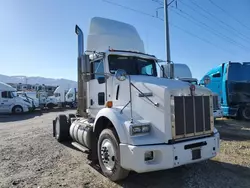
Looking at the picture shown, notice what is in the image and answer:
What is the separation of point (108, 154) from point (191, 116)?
5.81ft

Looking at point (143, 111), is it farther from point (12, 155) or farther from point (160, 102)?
point (12, 155)

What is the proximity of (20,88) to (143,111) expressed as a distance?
41.3 meters

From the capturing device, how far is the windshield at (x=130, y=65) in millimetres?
5637

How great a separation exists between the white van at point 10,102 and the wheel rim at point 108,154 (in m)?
21.5

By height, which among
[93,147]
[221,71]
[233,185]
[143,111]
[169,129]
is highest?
[221,71]

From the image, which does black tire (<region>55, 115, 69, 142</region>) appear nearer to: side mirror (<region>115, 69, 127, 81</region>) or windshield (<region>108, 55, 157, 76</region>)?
windshield (<region>108, 55, 157, 76</region>)

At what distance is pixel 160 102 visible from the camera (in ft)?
13.2

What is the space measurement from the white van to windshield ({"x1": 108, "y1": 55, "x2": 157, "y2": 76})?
20892 mm

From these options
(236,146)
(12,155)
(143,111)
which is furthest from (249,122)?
(12,155)

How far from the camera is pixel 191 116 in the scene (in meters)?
4.22

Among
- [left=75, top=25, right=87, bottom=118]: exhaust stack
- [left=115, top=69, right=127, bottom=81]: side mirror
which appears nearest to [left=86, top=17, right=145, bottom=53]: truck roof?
[left=75, top=25, right=87, bottom=118]: exhaust stack

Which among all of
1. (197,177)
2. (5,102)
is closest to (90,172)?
(197,177)

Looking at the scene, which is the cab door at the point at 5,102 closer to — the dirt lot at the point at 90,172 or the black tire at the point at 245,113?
the dirt lot at the point at 90,172

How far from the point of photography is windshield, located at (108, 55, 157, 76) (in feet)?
18.5
